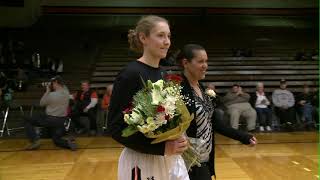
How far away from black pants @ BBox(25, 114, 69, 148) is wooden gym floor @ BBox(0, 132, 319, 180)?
0.21m

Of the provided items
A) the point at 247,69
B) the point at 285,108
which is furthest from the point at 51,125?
the point at 247,69

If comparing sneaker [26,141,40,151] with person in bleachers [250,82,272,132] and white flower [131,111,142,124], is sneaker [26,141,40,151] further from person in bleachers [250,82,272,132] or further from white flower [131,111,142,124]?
white flower [131,111,142,124]

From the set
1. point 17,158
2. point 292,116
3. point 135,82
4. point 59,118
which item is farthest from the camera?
point 292,116

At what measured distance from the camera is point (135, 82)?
1951 mm

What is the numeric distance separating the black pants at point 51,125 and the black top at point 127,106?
649 cm

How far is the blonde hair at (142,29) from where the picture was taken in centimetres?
204

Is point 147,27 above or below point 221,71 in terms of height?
above

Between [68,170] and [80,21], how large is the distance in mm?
15340

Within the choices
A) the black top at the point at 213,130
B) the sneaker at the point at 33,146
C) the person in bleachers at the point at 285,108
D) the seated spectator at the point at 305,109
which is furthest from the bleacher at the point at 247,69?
the black top at the point at 213,130

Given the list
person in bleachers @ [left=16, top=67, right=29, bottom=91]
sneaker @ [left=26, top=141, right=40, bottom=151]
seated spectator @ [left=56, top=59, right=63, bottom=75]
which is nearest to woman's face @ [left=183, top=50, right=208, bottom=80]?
sneaker @ [left=26, top=141, right=40, bottom=151]

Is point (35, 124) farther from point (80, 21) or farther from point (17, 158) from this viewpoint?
point (80, 21)

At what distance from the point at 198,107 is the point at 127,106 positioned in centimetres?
76

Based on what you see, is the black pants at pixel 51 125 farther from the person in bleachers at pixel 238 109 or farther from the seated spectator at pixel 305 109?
the seated spectator at pixel 305 109

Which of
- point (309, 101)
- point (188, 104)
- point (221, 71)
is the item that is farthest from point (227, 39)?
point (188, 104)
